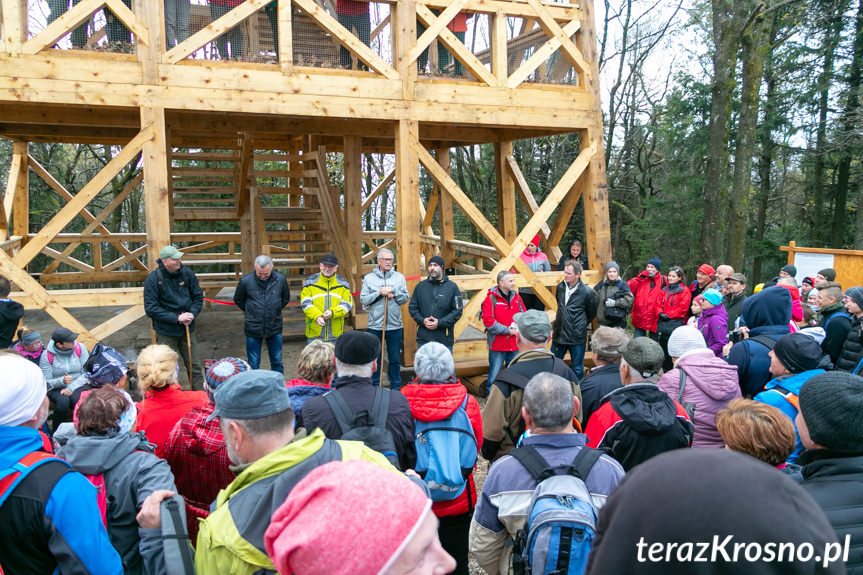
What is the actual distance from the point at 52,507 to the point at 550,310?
22.5ft

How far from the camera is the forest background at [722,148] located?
11.2 m

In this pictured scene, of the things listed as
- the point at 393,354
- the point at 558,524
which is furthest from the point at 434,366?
the point at 393,354

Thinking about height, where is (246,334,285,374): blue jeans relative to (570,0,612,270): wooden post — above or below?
below

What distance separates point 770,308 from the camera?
4777 millimetres

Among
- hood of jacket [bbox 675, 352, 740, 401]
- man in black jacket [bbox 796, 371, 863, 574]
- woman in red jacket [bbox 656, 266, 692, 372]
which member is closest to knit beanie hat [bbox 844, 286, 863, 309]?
woman in red jacket [bbox 656, 266, 692, 372]

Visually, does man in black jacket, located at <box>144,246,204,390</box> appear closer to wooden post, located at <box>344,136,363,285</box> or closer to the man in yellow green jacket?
the man in yellow green jacket

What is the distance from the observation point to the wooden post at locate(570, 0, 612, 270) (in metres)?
7.91

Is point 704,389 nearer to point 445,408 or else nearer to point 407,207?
point 445,408

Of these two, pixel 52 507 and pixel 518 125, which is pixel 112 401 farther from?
pixel 518 125

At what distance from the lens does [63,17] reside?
5754 mm

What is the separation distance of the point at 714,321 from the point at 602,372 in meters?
3.05

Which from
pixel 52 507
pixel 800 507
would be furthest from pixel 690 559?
pixel 52 507

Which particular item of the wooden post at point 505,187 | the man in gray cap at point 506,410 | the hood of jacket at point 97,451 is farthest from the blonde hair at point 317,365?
the wooden post at point 505,187

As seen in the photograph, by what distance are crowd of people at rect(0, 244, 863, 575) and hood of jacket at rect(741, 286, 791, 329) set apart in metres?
0.24
